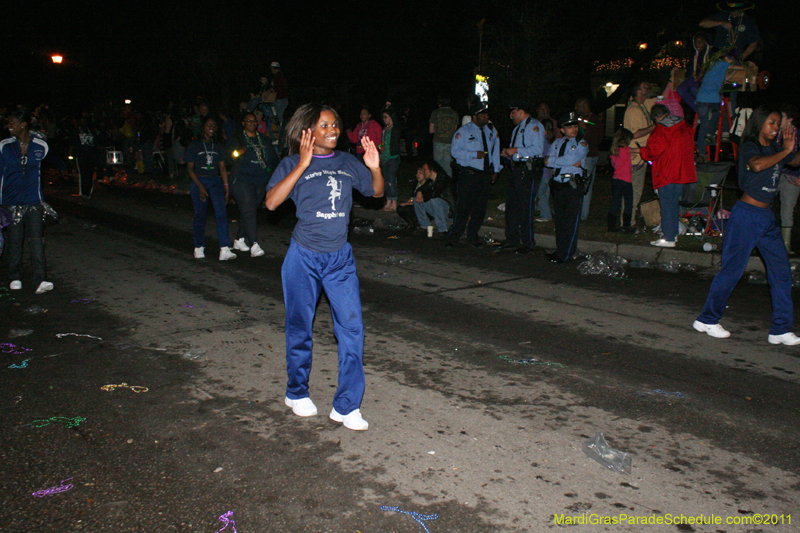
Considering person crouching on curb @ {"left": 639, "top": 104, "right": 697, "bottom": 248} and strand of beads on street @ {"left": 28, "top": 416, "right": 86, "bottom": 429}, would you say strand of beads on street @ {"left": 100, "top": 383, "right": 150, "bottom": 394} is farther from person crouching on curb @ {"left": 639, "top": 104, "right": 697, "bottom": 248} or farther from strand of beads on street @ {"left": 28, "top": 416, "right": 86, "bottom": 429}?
person crouching on curb @ {"left": 639, "top": 104, "right": 697, "bottom": 248}

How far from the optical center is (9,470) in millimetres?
3527

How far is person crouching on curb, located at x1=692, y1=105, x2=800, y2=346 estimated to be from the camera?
5441 millimetres

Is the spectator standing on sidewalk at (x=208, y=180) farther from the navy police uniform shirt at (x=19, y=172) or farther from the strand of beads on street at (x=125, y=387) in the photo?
the strand of beads on street at (x=125, y=387)

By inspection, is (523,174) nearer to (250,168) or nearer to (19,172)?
(250,168)

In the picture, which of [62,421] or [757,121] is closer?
[62,421]

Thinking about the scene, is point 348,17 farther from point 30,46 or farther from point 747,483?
point 747,483

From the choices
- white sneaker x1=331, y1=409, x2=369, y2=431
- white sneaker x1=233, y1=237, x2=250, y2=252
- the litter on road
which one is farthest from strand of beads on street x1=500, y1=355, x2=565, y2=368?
white sneaker x1=233, y1=237, x2=250, y2=252

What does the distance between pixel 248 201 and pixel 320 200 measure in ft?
18.6

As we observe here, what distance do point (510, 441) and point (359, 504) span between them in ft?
3.59

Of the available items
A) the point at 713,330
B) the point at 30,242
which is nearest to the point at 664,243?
the point at 713,330

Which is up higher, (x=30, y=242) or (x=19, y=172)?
(x=19, y=172)

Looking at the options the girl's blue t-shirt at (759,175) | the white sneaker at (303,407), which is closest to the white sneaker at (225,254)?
the white sneaker at (303,407)

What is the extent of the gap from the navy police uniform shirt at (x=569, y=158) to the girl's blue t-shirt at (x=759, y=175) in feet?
10.4

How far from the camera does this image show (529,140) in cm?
938
